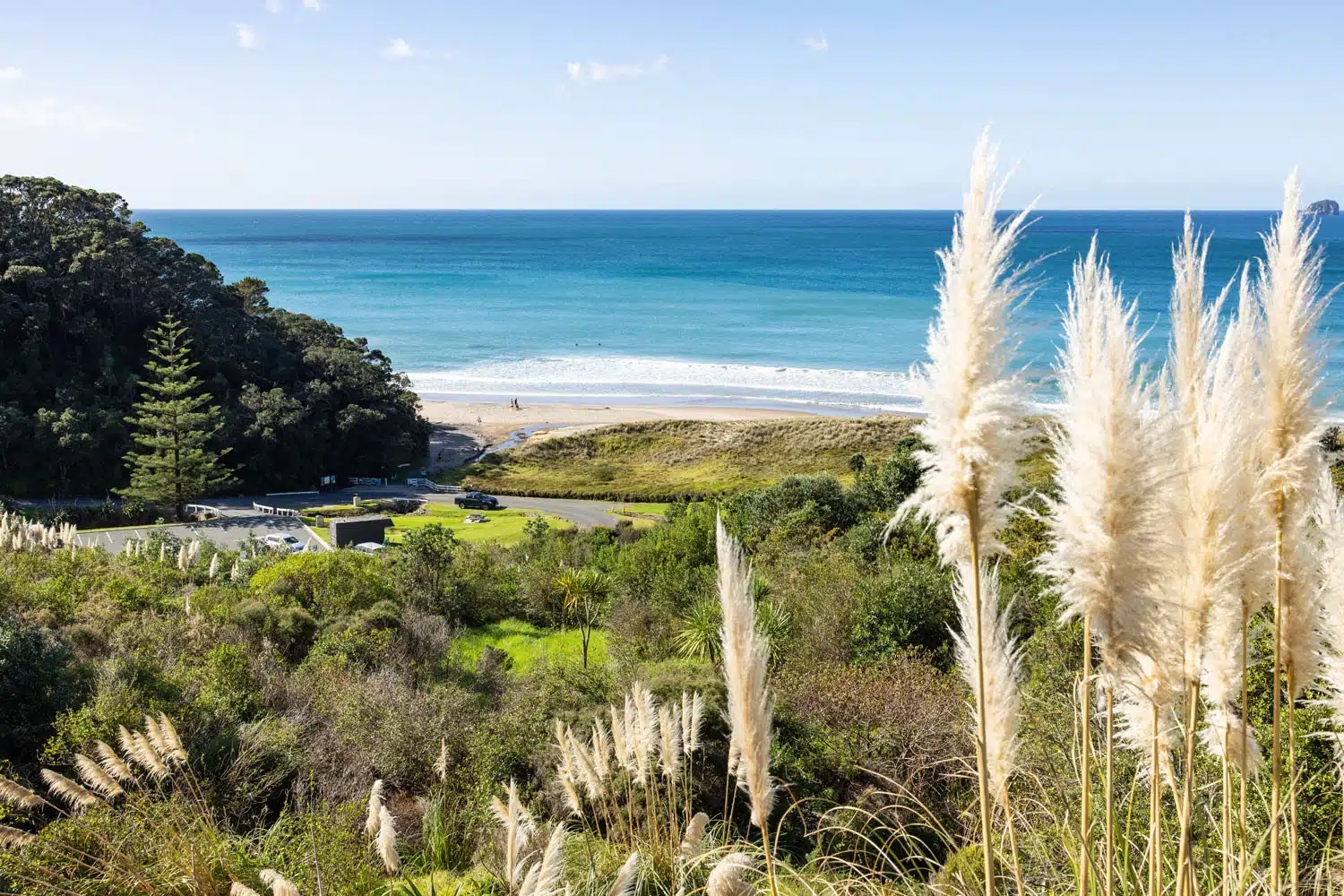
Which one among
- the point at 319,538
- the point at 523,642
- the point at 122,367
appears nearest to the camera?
the point at 523,642

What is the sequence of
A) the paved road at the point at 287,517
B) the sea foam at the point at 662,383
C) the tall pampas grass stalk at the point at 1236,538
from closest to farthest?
the tall pampas grass stalk at the point at 1236,538, the paved road at the point at 287,517, the sea foam at the point at 662,383

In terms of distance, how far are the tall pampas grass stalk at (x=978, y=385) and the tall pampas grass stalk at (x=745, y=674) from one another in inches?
24.3

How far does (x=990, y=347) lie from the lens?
1.74 meters

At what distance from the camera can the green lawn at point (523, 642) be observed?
13688mm

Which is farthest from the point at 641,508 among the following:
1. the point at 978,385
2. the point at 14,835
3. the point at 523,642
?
the point at 978,385

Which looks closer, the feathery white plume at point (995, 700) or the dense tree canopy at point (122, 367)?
the feathery white plume at point (995, 700)

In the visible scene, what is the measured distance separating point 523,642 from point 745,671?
42.5 ft

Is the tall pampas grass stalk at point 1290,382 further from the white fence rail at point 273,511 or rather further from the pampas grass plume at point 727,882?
the white fence rail at point 273,511

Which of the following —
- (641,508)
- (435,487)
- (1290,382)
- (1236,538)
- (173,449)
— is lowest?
(641,508)

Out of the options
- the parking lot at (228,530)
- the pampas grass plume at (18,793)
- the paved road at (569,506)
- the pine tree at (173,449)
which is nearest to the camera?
the pampas grass plume at (18,793)

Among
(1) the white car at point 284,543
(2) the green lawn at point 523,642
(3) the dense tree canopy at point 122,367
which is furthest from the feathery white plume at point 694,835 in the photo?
(3) the dense tree canopy at point 122,367

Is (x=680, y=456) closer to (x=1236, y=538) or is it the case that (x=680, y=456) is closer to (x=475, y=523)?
(x=475, y=523)

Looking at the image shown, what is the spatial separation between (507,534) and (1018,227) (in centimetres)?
2623

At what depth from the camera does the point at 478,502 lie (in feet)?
110
